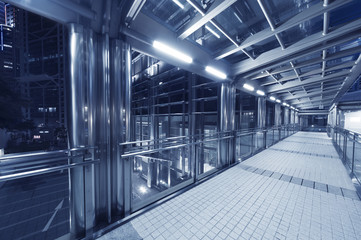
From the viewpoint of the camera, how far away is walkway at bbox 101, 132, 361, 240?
172cm

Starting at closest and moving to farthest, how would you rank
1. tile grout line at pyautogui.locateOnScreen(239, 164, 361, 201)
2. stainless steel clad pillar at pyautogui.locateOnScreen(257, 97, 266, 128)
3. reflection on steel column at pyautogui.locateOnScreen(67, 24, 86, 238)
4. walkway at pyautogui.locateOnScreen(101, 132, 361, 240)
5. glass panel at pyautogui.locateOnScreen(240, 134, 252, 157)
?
1. reflection on steel column at pyautogui.locateOnScreen(67, 24, 86, 238)
2. walkway at pyautogui.locateOnScreen(101, 132, 361, 240)
3. tile grout line at pyautogui.locateOnScreen(239, 164, 361, 201)
4. glass panel at pyautogui.locateOnScreen(240, 134, 252, 157)
5. stainless steel clad pillar at pyautogui.locateOnScreen(257, 97, 266, 128)

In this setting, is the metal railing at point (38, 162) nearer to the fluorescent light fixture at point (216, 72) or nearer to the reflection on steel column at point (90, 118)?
the reflection on steel column at point (90, 118)

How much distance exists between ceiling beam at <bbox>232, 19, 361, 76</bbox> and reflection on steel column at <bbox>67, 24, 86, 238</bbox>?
388 centimetres

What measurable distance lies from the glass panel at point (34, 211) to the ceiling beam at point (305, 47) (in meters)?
8.40

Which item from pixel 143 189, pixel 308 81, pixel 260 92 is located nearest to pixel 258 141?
pixel 260 92

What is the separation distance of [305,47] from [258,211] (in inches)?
137

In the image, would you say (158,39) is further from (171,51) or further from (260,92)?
(260,92)

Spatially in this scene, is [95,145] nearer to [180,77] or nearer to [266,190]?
[266,190]

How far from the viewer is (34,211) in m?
5.84

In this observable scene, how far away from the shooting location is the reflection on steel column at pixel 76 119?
1.59 m

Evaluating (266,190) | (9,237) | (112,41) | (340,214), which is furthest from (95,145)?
(9,237)

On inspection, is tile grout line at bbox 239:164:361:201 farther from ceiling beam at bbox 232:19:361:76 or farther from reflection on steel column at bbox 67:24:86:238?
reflection on steel column at bbox 67:24:86:238

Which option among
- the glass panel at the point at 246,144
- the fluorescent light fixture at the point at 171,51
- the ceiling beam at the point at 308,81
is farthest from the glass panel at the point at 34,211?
the ceiling beam at the point at 308,81

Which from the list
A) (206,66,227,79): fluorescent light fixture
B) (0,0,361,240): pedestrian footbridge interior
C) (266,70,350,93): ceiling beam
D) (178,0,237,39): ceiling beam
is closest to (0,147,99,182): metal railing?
(0,0,361,240): pedestrian footbridge interior
